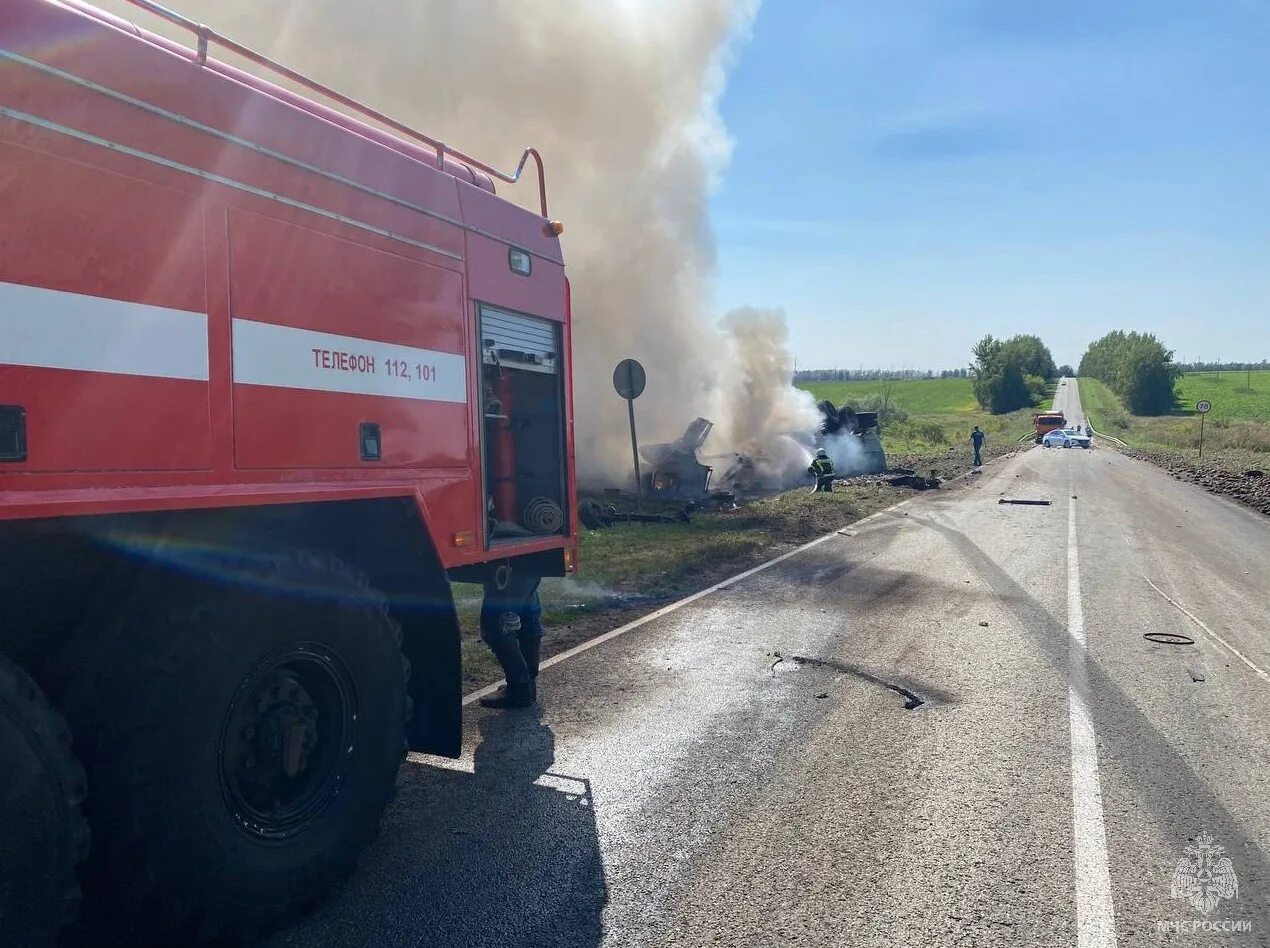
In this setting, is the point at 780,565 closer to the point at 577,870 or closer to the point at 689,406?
the point at 577,870

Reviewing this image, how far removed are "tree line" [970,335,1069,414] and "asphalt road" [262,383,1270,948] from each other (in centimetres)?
9712

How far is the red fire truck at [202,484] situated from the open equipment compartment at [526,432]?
77cm

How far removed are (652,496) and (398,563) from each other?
15876 mm

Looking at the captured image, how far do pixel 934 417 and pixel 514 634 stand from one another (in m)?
85.5

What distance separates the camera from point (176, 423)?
2832mm

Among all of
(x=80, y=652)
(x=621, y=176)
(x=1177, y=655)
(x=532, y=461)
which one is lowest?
(x=1177, y=655)

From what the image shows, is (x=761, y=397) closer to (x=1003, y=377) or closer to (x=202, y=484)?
(x=202, y=484)

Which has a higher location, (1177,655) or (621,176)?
(621,176)

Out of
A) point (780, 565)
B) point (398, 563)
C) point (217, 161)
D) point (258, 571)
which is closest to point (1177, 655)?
point (780, 565)

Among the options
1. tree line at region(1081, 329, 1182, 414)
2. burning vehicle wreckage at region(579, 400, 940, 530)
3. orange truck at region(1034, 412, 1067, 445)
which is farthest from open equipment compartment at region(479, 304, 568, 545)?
tree line at region(1081, 329, 1182, 414)

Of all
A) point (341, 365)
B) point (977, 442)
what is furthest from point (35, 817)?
point (977, 442)

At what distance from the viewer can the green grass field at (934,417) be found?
49094 mm

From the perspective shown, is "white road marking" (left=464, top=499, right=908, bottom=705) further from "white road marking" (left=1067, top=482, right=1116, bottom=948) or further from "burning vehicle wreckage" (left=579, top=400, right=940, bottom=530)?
"burning vehicle wreckage" (left=579, top=400, right=940, bottom=530)

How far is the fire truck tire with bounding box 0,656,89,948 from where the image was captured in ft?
7.32
